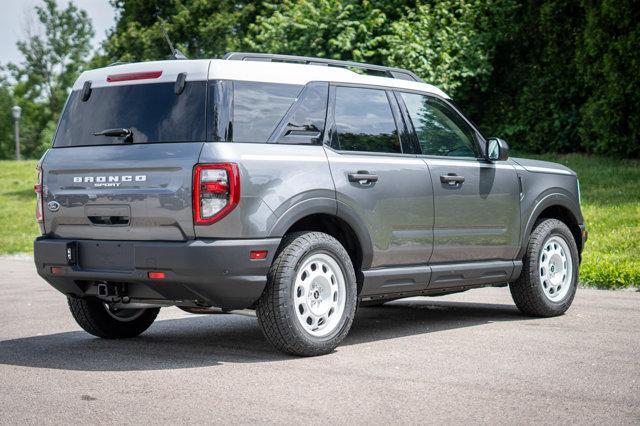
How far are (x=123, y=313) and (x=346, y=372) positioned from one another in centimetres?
240

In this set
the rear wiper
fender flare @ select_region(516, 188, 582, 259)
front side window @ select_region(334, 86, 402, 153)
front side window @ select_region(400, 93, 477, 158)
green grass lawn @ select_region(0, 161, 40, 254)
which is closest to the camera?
the rear wiper

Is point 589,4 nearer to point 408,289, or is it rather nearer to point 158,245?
point 408,289

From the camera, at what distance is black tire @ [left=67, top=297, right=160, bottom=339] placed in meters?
8.05

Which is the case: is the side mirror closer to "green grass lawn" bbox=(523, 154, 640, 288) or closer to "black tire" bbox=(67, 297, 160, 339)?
"black tire" bbox=(67, 297, 160, 339)

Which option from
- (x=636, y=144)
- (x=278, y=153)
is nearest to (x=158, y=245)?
(x=278, y=153)

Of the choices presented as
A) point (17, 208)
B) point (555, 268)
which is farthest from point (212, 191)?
point (17, 208)

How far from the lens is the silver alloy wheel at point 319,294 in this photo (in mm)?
7117

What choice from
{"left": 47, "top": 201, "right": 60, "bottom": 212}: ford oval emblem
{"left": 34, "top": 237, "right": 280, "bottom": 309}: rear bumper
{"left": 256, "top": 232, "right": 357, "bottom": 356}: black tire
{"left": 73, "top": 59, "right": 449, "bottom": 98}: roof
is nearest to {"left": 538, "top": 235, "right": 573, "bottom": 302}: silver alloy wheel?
{"left": 73, "top": 59, "right": 449, "bottom": 98}: roof

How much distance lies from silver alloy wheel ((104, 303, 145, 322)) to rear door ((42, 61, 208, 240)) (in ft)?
3.19

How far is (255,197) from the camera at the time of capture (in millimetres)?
6770

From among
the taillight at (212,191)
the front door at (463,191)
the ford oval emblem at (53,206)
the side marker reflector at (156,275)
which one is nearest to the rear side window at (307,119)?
the taillight at (212,191)

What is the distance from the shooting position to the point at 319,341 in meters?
7.16

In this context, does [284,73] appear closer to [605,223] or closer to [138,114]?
[138,114]

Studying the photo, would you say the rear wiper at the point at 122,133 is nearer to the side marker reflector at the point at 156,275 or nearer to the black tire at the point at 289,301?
the side marker reflector at the point at 156,275
